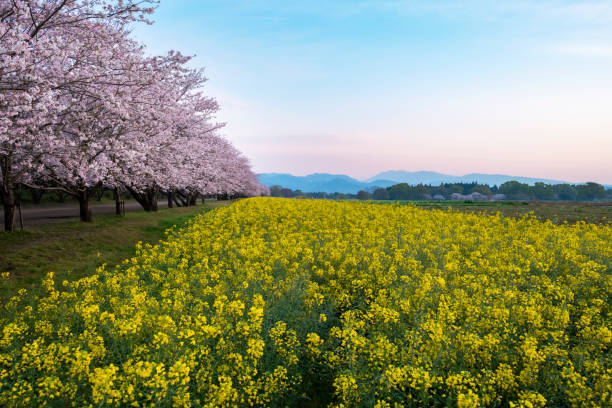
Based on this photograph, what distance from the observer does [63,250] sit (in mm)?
13422

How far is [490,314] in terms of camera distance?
5.85m

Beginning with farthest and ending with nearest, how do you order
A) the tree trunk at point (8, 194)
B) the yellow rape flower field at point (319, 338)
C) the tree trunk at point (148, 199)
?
the tree trunk at point (148, 199) → the tree trunk at point (8, 194) → the yellow rape flower field at point (319, 338)

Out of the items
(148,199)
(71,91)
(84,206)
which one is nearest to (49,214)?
(148,199)

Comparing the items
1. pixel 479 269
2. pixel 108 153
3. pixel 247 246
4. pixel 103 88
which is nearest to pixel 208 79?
pixel 108 153

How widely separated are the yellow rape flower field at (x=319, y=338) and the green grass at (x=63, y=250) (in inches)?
169

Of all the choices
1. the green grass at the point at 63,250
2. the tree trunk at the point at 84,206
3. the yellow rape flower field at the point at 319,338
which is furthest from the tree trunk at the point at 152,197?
the yellow rape flower field at the point at 319,338

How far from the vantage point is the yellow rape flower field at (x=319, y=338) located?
3982 millimetres

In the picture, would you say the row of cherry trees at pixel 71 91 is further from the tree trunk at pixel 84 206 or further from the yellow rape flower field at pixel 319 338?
the yellow rape flower field at pixel 319 338

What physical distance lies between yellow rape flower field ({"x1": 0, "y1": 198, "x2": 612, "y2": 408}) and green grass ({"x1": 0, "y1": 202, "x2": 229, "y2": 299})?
429 centimetres

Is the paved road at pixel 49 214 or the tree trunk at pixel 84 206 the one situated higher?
the tree trunk at pixel 84 206

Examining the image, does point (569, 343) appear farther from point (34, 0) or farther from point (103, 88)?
point (34, 0)

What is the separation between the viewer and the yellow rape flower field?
3982 mm

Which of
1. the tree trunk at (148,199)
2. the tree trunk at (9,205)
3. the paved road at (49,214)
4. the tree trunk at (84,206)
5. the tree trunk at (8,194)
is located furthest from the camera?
the tree trunk at (148,199)

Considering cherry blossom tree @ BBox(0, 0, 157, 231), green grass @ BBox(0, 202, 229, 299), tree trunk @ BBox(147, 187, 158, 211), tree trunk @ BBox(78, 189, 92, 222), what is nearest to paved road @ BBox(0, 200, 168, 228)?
tree trunk @ BBox(78, 189, 92, 222)
